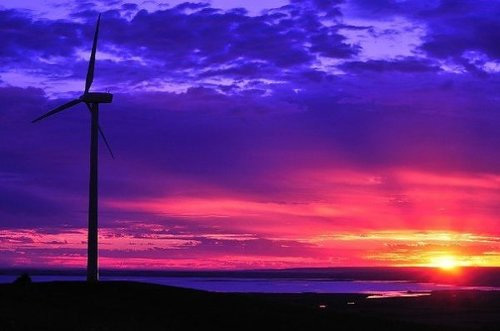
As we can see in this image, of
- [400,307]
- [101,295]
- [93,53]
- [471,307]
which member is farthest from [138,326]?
[471,307]

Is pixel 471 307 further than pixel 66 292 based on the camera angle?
Yes

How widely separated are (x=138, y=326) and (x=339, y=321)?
45.3ft

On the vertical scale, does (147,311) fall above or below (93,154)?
below

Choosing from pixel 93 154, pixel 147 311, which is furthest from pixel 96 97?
pixel 147 311

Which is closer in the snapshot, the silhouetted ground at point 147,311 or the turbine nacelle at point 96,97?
the silhouetted ground at point 147,311

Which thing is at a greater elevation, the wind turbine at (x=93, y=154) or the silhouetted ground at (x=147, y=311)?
the wind turbine at (x=93, y=154)

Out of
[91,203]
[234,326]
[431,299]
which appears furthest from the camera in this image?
[431,299]

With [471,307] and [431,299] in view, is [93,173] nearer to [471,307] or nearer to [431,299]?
[471,307]

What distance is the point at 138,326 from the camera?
3956 centimetres

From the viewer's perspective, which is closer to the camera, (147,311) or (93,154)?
(147,311)

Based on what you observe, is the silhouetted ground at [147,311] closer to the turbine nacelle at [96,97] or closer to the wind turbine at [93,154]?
the wind turbine at [93,154]

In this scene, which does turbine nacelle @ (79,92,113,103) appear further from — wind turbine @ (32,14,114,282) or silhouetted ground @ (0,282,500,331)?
silhouetted ground @ (0,282,500,331)

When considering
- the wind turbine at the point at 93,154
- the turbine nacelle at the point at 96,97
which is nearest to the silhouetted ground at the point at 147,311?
the wind turbine at the point at 93,154

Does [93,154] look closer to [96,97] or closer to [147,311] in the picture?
[96,97]
